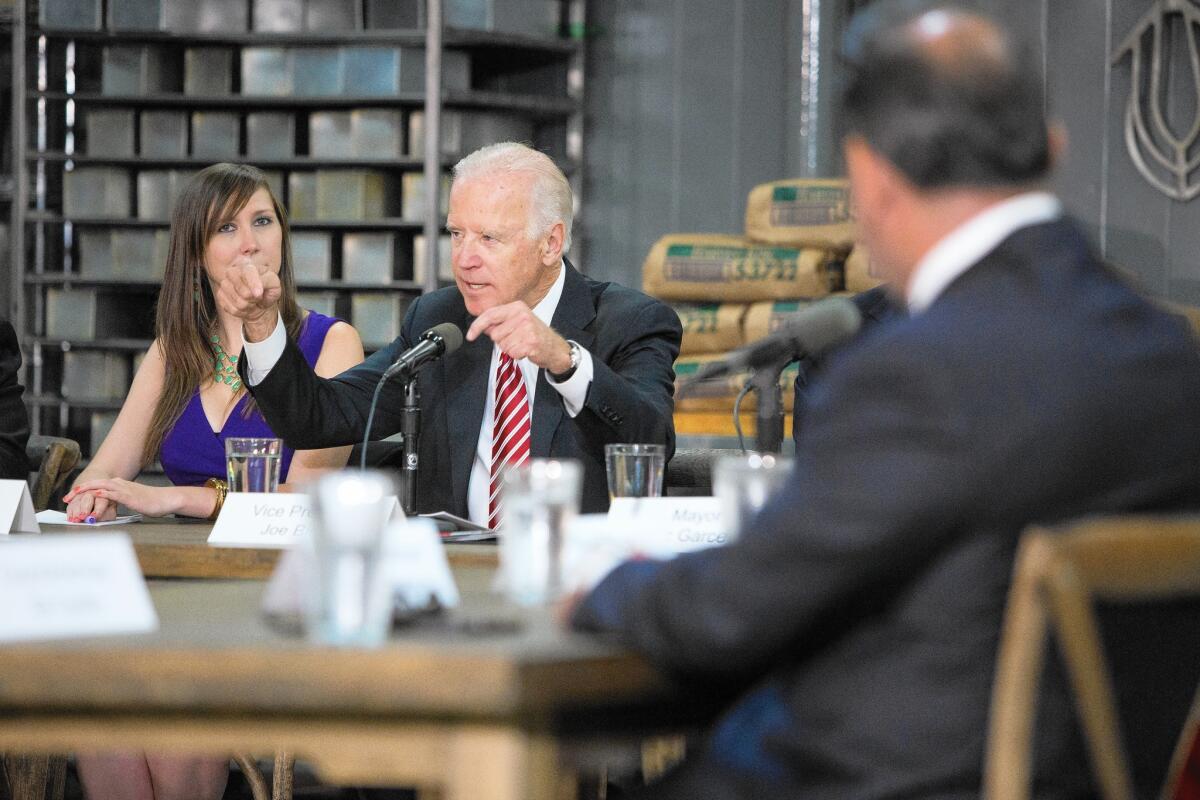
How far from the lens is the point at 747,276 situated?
4977 mm

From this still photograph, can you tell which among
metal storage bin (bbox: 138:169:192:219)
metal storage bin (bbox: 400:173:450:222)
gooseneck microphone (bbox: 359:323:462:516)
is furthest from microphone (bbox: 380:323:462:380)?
metal storage bin (bbox: 138:169:192:219)

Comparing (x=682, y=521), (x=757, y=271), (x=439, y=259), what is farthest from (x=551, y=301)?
(x=439, y=259)

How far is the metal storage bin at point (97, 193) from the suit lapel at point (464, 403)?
3.68 metres

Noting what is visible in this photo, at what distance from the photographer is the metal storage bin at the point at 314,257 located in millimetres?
5809

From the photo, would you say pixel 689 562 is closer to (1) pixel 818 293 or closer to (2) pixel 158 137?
(1) pixel 818 293

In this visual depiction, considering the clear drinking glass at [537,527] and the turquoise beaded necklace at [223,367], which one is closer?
the clear drinking glass at [537,527]

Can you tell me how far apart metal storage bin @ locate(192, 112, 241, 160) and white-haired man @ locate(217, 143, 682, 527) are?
135 inches

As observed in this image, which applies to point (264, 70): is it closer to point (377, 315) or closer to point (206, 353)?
point (377, 315)

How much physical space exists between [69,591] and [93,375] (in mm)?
5010

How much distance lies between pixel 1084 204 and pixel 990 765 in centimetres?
400

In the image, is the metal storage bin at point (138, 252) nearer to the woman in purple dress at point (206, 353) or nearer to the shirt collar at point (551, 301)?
the woman in purple dress at point (206, 353)

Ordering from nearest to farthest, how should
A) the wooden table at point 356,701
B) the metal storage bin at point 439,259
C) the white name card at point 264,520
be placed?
the wooden table at point 356,701
the white name card at point 264,520
the metal storage bin at point 439,259

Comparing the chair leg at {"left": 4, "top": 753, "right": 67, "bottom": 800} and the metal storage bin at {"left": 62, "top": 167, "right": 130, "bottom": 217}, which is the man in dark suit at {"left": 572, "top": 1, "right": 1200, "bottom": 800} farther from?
the metal storage bin at {"left": 62, "top": 167, "right": 130, "bottom": 217}

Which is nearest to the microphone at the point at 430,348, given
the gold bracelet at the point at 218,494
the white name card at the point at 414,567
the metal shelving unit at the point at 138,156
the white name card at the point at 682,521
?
the gold bracelet at the point at 218,494
